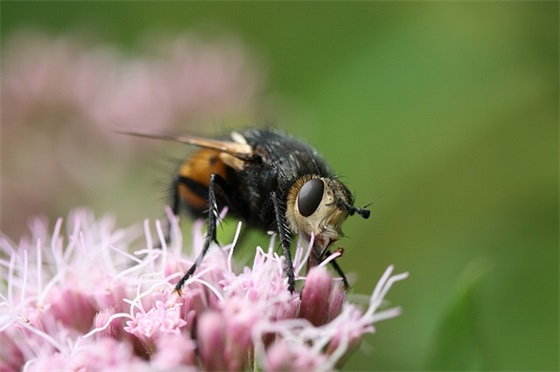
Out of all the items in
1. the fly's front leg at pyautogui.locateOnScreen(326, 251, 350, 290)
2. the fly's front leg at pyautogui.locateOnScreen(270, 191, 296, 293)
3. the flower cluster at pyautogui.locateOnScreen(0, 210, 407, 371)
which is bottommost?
the flower cluster at pyautogui.locateOnScreen(0, 210, 407, 371)

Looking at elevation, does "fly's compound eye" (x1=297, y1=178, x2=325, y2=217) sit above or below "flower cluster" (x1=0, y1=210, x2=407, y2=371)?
above

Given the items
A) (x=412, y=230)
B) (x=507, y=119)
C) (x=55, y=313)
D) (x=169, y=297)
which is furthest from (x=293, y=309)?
(x=507, y=119)

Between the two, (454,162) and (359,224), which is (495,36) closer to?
(454,162)

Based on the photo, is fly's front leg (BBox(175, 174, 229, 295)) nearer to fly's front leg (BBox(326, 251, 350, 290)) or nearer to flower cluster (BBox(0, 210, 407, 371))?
flower cluster (BBox(0, 210, 407, 371))

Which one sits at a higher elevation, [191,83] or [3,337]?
[191,83]

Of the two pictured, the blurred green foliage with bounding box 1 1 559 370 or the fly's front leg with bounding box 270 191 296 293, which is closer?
the fly's front leg with bounding box 270 191 296 293

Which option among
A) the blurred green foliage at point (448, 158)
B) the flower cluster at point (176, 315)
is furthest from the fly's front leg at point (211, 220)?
the blurred green foliage at point (448, 158)

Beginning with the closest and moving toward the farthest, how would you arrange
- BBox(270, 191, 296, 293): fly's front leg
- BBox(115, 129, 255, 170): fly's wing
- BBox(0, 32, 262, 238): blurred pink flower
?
BBox(270, 191, 296, 293): fly's front leg, BBox(115, 129, 255, 170): fly's wing, BBox(0, 32, 262, 238): blurred pink flower

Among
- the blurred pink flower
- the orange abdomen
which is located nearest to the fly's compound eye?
the orange abdomen
